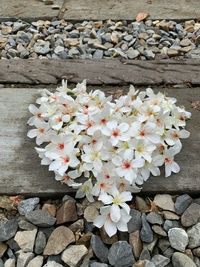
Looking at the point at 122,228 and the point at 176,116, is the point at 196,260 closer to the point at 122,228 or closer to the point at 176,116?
the point at 122,228

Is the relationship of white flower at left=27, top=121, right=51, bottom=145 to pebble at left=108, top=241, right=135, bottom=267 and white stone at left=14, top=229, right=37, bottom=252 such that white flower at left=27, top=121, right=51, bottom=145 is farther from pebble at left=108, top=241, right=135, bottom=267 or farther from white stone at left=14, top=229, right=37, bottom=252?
pebble at left=108, top=241, right=135, bottom=267

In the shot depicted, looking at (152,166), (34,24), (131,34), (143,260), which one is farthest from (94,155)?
(34,24)

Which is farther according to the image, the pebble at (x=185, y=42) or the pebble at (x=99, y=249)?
the pebble at (x=185, y=42)

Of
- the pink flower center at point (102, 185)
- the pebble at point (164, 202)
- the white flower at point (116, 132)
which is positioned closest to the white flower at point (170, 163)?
the pebble at point (164, 202)

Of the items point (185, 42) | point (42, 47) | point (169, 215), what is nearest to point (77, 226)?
point (169, 215)

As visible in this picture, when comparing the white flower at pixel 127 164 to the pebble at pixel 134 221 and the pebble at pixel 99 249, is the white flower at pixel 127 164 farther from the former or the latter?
the pebble at pixel 99 249

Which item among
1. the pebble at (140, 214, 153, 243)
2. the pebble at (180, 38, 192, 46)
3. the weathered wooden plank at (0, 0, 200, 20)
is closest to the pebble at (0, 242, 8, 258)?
the pebble at (140, 214, 153, 243)

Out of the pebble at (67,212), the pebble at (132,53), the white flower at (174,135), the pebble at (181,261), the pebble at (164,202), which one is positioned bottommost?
the pebble at (181,261)

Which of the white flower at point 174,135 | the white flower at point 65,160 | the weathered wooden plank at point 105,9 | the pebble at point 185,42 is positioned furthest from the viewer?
the weathered wooden plank at point 105,9
